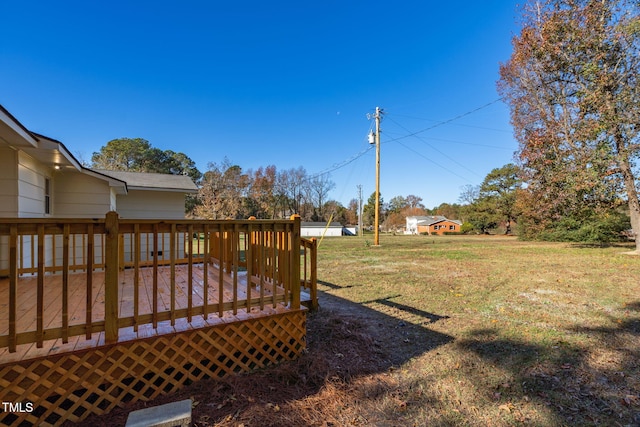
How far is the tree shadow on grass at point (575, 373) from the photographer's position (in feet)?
7.33

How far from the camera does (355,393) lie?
2527mm

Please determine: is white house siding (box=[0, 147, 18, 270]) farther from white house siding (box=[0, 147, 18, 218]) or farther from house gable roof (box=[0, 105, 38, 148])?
house gable roof (box=[0, 105, 38, 148])

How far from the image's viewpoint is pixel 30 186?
16.0ft

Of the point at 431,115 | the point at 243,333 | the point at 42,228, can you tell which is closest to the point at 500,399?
the point at 243,333

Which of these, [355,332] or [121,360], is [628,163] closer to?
[355,332]

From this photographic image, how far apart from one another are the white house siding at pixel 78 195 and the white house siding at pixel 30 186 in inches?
30.8

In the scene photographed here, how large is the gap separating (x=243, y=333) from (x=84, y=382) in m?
1.20

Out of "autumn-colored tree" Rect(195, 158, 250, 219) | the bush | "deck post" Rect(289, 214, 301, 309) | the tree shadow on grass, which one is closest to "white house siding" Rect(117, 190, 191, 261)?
"deck post" Rect(289, 214, 301, 309)

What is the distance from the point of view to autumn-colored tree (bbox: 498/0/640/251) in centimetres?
1113

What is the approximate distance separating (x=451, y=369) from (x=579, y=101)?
48.0ft

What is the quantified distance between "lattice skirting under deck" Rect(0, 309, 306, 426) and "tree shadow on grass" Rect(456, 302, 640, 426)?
206 centimetres

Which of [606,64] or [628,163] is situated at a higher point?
[606,64]

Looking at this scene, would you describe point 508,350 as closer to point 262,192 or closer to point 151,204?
point 151,204

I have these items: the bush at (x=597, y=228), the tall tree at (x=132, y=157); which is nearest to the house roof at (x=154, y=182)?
the tall tree at (x=132, y=157)
